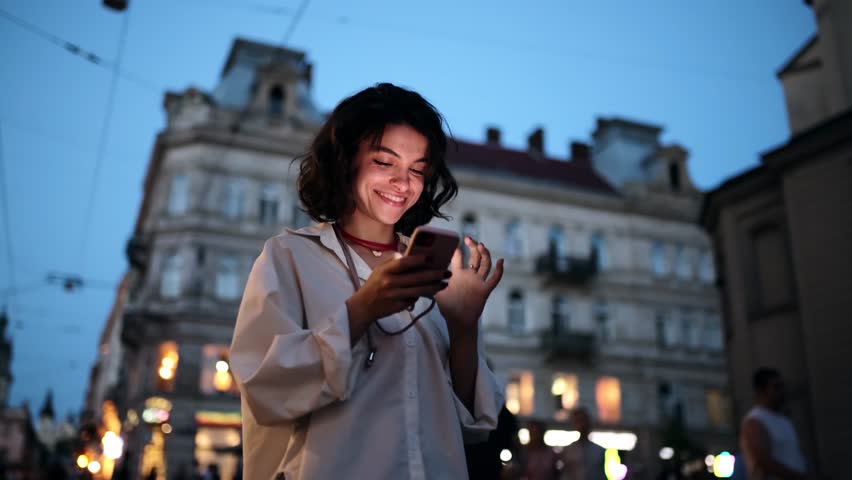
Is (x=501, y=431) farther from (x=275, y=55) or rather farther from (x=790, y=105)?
(x=275, y=55)

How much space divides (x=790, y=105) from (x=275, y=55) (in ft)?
83.7

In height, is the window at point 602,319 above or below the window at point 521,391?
above

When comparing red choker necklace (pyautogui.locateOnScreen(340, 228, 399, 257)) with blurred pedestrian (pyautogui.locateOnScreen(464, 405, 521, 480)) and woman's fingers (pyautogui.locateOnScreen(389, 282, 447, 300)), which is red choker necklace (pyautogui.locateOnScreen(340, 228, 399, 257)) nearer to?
woman's fingers (pyautogui.locateOnScreen(389, 282, 447, 300))

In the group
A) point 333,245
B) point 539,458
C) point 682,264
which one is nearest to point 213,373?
point 539,458

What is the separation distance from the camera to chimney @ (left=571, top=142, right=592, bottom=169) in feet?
146

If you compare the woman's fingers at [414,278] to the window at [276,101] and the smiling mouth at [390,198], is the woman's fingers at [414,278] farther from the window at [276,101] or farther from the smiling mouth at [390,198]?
the window at [276,101]

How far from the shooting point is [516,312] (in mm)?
36812

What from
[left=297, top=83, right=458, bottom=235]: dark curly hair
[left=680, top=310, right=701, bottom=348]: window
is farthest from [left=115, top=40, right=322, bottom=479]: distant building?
[left=297, top=83, right=458, bottom=235]: dark curly hair

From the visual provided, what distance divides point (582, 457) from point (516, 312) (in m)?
29.6

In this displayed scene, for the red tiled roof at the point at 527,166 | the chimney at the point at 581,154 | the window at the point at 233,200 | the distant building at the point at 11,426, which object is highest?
the chimney at the point at 581,154

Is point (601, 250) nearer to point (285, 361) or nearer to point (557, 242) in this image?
point (557, 242)

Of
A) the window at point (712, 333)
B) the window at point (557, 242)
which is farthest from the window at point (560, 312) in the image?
the window at point (712, 333)

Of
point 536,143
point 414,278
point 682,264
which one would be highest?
point 536,143

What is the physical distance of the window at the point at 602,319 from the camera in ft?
124
